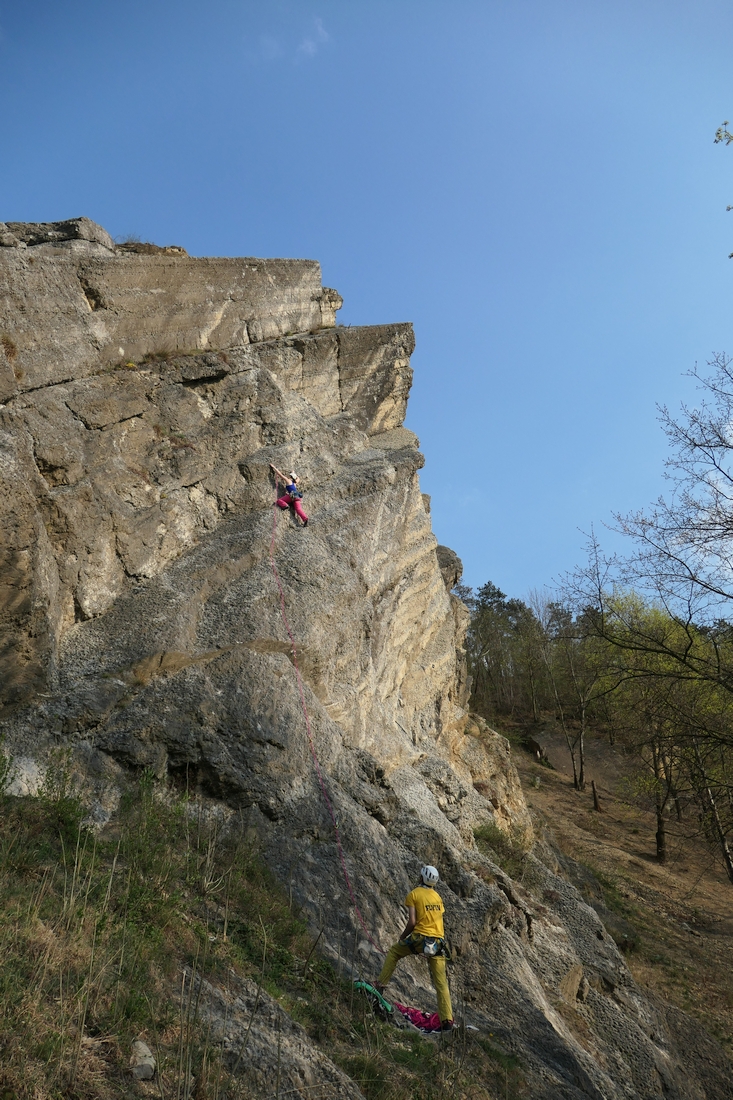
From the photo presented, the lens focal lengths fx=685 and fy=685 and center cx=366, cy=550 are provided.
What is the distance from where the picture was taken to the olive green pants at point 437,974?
22.9 feet

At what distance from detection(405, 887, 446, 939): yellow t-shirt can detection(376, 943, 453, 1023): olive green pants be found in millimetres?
233

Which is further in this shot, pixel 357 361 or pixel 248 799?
pixel 357 361

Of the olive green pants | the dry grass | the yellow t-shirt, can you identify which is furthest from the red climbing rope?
the dry grass

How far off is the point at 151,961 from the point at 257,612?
222 inches

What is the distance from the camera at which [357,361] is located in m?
16.3

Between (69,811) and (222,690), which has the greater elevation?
(222,690)

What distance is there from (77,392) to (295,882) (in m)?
8.07

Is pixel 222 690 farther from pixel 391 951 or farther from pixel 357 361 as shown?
pixel 357 361

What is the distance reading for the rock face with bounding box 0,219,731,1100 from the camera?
855 cm

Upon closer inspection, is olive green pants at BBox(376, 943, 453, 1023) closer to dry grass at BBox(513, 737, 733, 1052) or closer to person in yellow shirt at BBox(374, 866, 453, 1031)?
person in yellow shirt at BBox(374, 866, 453, 1031)

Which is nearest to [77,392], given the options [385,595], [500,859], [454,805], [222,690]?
[222,690]

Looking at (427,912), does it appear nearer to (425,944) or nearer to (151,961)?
(425,944)

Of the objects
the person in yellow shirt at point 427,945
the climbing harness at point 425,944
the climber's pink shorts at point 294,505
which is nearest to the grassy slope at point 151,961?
the person in yellow shirt at point 427,945

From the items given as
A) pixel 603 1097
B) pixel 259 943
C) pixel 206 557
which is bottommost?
pixel 603 1097
